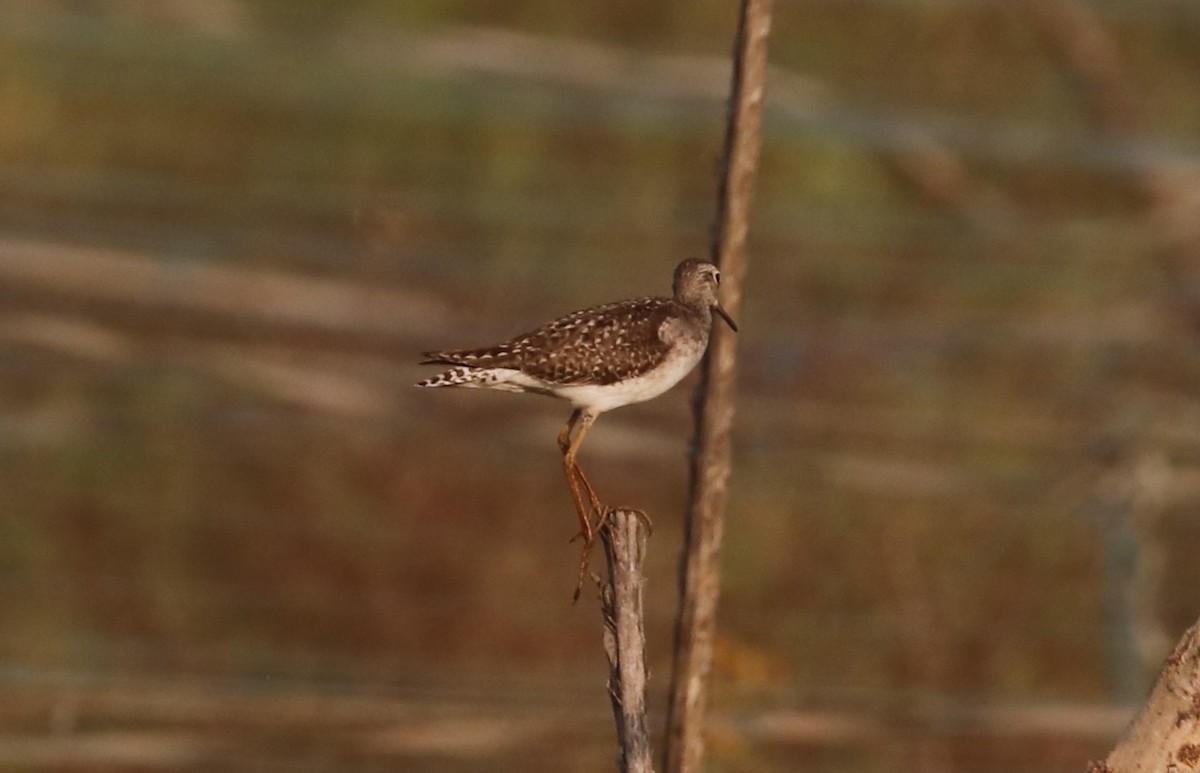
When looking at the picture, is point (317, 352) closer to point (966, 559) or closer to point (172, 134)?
point (172, 134)

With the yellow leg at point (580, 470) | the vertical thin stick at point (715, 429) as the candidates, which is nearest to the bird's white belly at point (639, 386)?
the yellow leg at point (580, 470)

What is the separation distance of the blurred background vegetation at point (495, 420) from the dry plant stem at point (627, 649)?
18.7 ft

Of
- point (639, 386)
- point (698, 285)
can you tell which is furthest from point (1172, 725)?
point (698, 285)

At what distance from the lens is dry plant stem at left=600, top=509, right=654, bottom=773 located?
11.4 ft

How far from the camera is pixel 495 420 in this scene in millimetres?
12000

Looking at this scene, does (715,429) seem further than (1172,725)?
Yes

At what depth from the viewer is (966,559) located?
40.3 feet

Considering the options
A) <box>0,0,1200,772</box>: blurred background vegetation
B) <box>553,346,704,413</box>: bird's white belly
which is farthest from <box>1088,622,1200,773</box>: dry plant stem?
<box>0,0,1200,772</box>: blurred background vegetation

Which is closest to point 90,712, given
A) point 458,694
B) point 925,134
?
point 458,694

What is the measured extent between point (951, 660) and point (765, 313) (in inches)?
99.9

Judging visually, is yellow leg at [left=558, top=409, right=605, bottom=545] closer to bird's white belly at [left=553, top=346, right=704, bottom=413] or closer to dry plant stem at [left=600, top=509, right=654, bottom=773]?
bird's white belly at [left=553, top=346, right=704, bottom=413]

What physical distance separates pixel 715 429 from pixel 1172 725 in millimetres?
1821

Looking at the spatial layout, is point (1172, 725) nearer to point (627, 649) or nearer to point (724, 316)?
point (627, 649)

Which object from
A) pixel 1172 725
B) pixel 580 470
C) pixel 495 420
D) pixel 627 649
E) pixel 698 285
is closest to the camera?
pixel 1172 725
